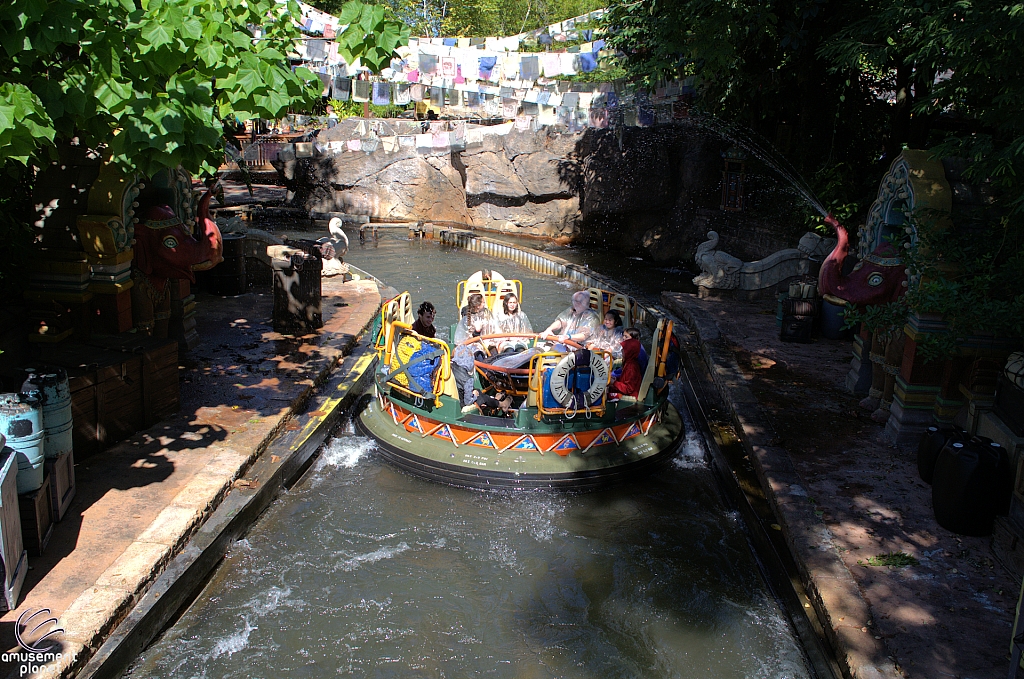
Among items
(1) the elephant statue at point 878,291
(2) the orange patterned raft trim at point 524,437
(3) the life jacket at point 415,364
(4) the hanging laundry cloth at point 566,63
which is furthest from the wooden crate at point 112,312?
(4) the hanging laundry cloth at point 566,63

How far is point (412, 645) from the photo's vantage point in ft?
21.0

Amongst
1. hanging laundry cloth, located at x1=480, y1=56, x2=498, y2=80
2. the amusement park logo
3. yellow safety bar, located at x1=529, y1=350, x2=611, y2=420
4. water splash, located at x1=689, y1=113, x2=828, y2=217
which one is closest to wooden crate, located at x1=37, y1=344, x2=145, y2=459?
the amusement park logo

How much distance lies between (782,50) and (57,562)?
16.5 meters

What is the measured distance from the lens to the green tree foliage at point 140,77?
552 cm

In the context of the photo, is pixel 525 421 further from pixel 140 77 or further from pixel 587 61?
pixel 587 61

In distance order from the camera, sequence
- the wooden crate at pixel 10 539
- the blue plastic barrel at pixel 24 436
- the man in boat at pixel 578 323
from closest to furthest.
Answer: the wooden crate at pixel 10 539, the blue plastic barrel at pixel 24 436, the man in boat at pixel 578 323

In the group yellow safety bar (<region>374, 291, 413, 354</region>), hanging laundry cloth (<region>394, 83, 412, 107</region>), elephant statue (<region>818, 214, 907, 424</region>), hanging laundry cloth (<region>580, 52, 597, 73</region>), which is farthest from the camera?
hanging laundry cloth (<region>394, 83, 412, 107</region>)

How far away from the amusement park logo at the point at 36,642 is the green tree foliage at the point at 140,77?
3169 mm

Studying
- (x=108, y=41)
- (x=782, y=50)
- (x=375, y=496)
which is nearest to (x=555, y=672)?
(x=375, y=496)

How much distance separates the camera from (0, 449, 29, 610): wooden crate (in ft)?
17.8

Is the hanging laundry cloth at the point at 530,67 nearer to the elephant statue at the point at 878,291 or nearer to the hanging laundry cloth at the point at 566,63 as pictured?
the hanging laundry cloth at the point at 566,63

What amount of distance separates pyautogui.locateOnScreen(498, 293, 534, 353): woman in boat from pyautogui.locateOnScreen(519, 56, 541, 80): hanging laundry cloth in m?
17.0

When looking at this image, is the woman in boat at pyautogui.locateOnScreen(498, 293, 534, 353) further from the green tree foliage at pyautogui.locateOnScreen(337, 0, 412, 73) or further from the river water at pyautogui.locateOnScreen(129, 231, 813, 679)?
the green tree foliage at pyautogui.locateOnScreen(337, 0, 412, 73)

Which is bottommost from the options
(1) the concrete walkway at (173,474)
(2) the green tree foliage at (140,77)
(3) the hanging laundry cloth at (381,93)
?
(1) the concrete walkway at (173,474)
